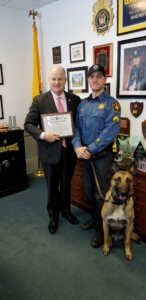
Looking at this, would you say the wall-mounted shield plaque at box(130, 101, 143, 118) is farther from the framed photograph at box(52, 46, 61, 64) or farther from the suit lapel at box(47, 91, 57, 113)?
the framed photograph at box(52, 46, 61, 64)

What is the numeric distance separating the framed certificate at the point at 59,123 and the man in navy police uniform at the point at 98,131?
7 centimetres

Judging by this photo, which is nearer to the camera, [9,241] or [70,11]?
[9,241]

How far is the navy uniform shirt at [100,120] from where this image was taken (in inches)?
77.5

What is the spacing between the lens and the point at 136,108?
2471 mm

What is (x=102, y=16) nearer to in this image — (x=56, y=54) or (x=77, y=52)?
(x=77, y=52)

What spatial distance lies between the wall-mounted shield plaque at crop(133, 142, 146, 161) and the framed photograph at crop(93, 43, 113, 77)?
0.88 m

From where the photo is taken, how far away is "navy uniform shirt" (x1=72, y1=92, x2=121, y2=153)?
1.97 metres

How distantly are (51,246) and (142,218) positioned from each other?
0.85m

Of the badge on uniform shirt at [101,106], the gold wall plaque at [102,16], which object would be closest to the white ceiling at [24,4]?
the gold wall plaque at [102,16]

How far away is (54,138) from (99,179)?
531 millimetres

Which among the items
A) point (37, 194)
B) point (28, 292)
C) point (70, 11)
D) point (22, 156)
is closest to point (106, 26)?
point (70, 11)

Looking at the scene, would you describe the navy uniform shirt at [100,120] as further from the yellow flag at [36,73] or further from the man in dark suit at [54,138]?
the yellow flag at [36,73]

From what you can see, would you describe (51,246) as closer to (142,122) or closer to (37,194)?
(37,194)

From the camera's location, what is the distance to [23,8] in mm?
3473
